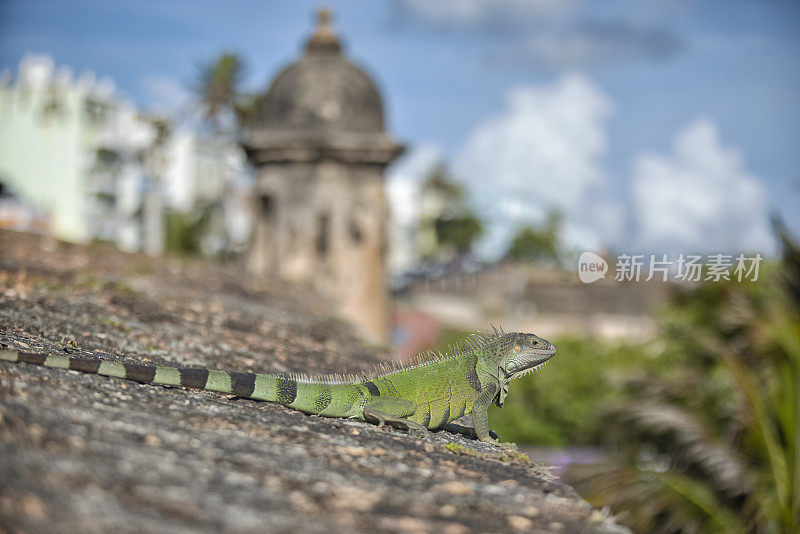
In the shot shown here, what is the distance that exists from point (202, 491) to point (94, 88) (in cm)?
5564

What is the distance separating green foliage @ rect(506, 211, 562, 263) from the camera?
8269cm

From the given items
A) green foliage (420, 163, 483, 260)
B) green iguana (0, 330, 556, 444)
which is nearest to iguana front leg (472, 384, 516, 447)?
green iguana (0, 330, 556, 444)

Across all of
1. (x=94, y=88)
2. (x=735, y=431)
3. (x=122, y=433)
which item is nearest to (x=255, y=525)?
(x=122, y=433)

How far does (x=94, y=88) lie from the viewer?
53438mm

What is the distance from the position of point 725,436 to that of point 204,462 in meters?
9.14

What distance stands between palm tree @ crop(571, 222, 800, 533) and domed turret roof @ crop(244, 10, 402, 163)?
5329 millimetres

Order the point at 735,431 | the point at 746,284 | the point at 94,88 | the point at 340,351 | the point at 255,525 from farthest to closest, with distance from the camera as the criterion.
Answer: the point at 94,88, the point at 746,284, the point at 735,431, the point at 340,351, the point at 255,525

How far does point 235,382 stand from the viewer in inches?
149

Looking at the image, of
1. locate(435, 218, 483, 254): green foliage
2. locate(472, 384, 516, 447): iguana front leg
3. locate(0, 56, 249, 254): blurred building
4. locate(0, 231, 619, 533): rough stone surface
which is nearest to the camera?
locate(0, 231, 619, 533): rough stone surface

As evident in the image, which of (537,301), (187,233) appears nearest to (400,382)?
(537,301)

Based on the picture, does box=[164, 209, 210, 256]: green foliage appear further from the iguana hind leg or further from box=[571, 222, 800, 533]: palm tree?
the iguana hind leg

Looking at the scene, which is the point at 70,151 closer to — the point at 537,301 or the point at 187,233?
the point at 187,233

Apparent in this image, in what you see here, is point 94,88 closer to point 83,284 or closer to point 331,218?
point 331,218

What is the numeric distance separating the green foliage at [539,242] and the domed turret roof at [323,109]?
69.4 m
